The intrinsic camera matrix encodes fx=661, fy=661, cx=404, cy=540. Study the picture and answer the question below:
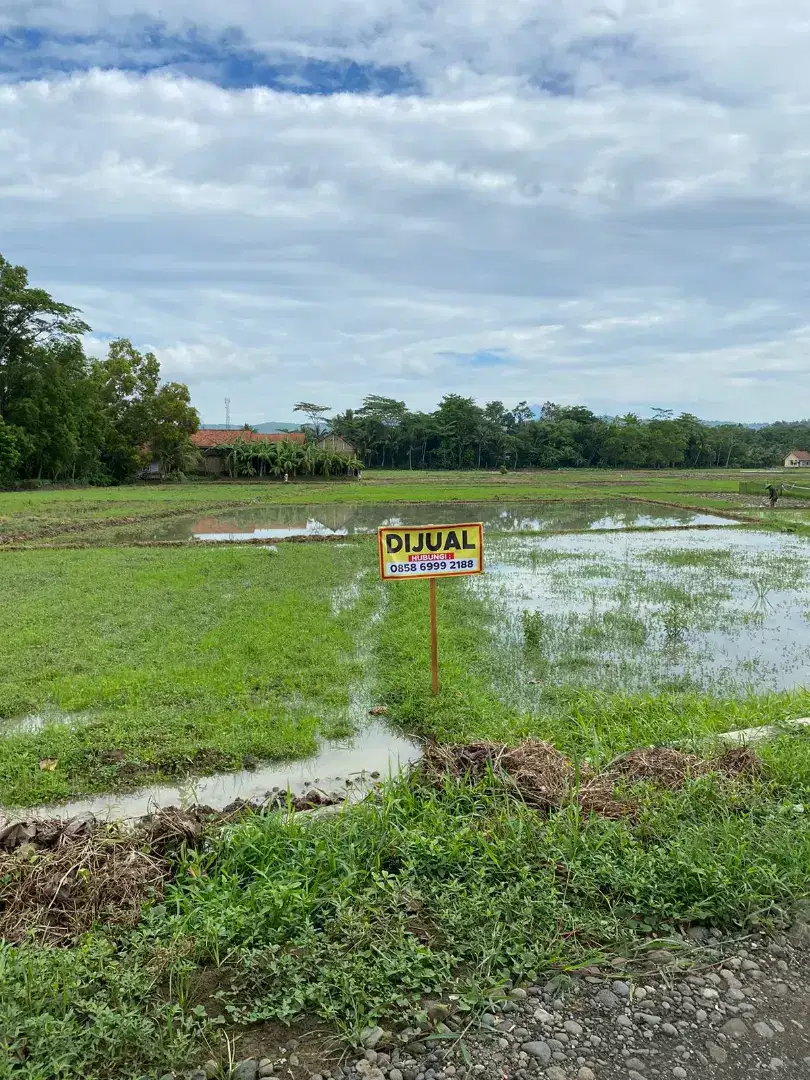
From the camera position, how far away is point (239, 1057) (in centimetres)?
212

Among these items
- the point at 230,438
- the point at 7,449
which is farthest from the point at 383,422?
the point at 7,449

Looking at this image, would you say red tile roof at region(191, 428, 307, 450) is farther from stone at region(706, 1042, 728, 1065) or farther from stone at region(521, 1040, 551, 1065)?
stone at region(706, 1042, 728, 1065)

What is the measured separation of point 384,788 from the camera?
149 inches

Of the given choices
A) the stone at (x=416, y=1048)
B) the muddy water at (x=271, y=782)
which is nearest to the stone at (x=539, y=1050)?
the stone at (x=416, y=1048)

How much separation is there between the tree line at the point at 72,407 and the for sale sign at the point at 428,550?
33209mm

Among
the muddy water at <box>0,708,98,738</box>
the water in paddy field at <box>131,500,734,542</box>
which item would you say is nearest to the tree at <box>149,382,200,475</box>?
the water in paddy field at <box>131,500,734,542</box>

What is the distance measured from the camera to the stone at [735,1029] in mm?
2207

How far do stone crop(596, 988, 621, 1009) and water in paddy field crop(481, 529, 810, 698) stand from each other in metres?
3.79

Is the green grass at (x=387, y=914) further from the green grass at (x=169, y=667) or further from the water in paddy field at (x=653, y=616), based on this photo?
the water in paddy field at (x=653, y=616)

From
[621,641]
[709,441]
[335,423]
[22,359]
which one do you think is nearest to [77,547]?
[621,641]

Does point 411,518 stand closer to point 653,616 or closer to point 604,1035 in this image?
point 653,616

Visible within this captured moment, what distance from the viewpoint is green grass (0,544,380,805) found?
4.79 m

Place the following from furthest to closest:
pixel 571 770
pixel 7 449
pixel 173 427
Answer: pixel 173 427
pixel 7 449
pixel 571 770

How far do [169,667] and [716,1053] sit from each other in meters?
5.73
